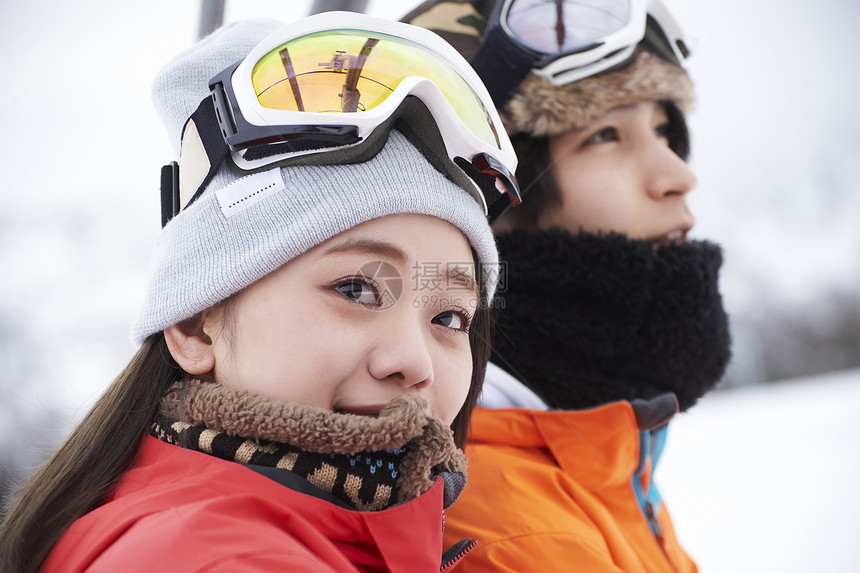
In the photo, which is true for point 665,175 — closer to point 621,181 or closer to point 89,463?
point 621,181

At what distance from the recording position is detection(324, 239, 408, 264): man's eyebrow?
77 cm

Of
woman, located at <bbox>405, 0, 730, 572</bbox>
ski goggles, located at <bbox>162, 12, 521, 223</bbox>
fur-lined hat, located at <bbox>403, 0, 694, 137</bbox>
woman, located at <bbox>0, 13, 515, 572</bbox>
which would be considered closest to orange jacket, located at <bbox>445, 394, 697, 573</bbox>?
woman, located at <bbox>405, 0, 730, 572</bbox>

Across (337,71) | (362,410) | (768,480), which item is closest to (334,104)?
(337,71)

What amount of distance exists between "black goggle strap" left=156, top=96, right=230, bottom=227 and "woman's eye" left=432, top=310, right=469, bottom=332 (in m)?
0.36

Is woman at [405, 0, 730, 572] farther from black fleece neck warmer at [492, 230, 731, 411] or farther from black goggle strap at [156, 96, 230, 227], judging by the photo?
black goggle strap at [156, 96, 230, 227]

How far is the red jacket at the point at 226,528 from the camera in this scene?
21.4 inches

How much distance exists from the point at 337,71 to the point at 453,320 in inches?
14.9

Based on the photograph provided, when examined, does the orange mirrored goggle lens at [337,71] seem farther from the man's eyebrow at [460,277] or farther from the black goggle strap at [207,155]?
the man's eyebrow at [460,277]

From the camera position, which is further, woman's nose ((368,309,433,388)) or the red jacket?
woman's nose ((368,309,433,388))

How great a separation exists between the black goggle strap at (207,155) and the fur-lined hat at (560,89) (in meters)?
0.65

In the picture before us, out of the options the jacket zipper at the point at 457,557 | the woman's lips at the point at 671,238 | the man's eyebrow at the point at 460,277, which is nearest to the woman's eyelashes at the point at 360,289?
the man's eyebrow at the point at 460,277

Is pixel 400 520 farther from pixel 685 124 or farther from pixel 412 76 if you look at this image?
pixel 685 124

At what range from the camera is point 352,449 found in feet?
2.27

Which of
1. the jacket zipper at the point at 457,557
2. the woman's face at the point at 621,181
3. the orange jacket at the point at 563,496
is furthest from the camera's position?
the woman's face at the point at 621,181
